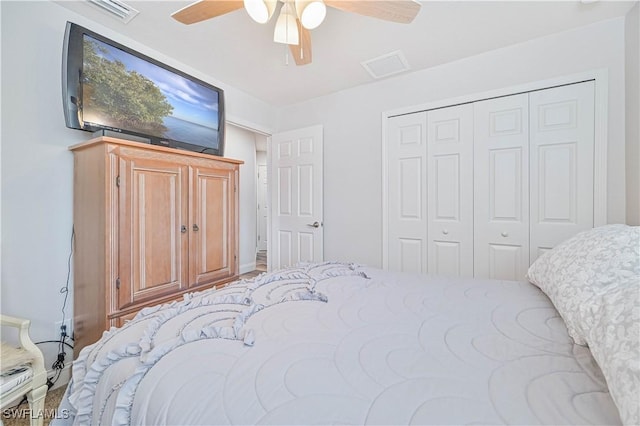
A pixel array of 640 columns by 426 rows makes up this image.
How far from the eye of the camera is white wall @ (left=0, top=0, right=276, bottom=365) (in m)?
1.66

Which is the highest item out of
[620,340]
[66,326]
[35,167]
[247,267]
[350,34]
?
[350,34]

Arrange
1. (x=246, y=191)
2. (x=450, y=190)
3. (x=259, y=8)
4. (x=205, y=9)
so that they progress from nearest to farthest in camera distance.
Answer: (x=259, y=8)
(x=205, y=9)
(x=450, y=190)
(x=246, y=191)

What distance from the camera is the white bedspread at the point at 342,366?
556 mm

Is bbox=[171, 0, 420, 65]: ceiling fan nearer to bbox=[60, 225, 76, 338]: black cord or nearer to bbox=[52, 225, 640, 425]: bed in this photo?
bbox=[52, 225, 640, 425]: bed

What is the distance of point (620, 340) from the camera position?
1.88ft

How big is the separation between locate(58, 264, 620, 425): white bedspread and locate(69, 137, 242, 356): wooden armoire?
2.75 ft

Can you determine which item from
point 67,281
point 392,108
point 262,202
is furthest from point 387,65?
point 262,202

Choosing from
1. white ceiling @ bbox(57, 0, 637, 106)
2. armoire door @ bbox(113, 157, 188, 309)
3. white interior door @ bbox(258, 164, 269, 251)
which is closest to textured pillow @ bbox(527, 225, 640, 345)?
white ceiling @ bbox(57, 0, 637, 106)

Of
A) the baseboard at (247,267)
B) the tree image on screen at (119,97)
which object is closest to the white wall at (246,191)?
the baseboard at (247,267)

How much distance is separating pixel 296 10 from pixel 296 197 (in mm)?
2116

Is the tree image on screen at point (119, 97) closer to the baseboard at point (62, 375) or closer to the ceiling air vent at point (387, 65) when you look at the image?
the baseboard at point (62, 375)

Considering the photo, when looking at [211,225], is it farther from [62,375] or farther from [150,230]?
[62,375]

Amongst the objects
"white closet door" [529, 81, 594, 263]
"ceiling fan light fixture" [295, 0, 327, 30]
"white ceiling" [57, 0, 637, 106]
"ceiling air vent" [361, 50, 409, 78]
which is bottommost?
"white closet door" [529, 81, 594, 263]

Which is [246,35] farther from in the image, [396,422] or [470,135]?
[396,422]
